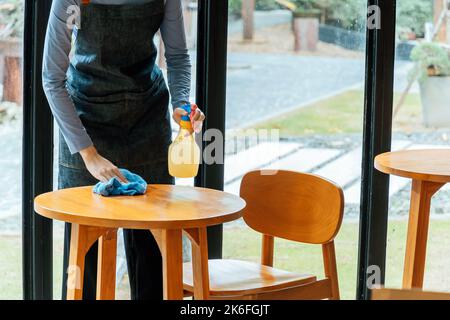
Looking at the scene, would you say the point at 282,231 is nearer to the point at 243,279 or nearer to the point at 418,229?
the point at 243,279

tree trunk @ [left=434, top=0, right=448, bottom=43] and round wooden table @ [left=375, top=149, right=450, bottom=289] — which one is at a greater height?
tree trunk @ [left=434, top=0, right=448, bottom=43]

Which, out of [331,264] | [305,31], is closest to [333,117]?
[305,31]

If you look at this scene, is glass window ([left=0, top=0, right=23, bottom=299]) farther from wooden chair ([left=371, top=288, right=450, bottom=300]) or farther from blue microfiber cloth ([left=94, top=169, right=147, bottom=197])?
wooden chair ([left=371, top=288, right=450, bottom=300])

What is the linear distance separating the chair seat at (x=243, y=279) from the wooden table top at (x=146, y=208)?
11.4 inches

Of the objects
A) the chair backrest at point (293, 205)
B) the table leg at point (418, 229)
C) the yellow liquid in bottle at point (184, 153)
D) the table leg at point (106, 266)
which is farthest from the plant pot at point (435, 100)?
the table leg at point (106, 266)

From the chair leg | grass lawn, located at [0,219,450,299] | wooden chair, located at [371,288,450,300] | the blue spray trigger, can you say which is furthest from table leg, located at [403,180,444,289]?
wooden chair, located at [371,288,450,300]

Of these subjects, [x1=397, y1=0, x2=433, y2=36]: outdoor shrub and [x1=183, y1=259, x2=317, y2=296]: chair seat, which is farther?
[x1=397, y1=0, x2=433, y2=36]: outdoor shrub

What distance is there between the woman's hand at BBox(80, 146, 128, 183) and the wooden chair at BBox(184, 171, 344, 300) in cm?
39

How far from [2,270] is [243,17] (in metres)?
1.37

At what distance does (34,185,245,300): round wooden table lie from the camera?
6.66 feet

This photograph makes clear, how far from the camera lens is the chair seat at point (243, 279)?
8.01 ft

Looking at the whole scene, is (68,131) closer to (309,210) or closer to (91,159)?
(91,159)
